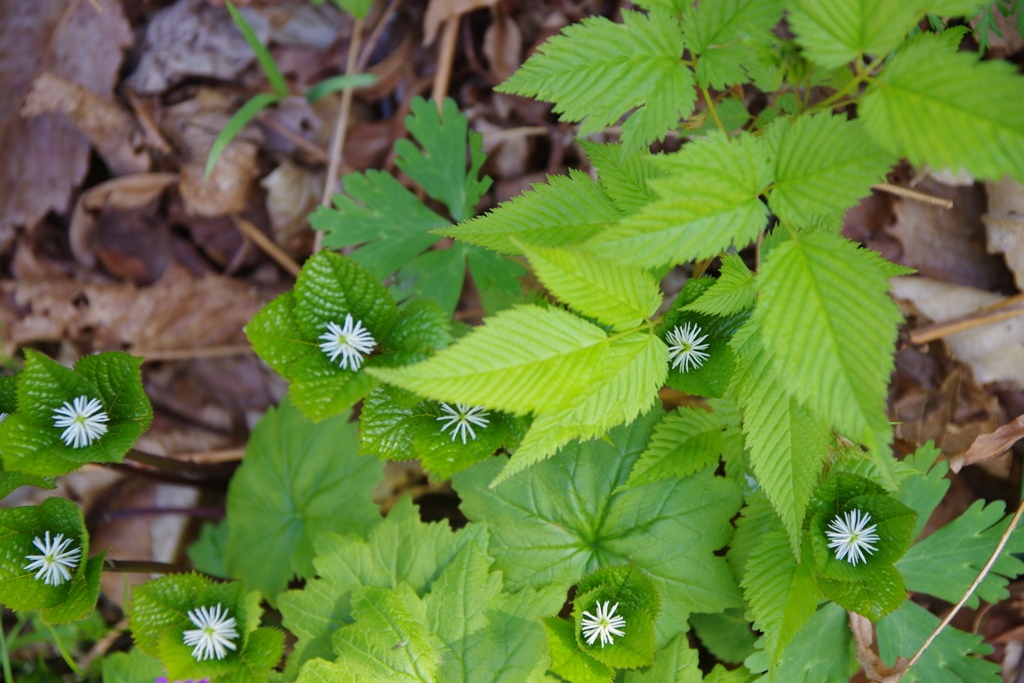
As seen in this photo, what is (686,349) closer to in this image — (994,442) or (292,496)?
(994,442)

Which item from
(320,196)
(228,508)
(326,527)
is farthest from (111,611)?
(320,196)

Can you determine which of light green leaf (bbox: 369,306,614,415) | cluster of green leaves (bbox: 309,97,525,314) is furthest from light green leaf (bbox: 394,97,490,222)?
light green leaf (bbox: 369,306,614,415)

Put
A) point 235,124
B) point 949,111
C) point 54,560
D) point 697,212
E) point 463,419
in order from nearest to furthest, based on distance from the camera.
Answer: point 949,111, point 697,212, point 463,419, point 54,560, point 235,124

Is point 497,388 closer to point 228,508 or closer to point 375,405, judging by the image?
point 375,405

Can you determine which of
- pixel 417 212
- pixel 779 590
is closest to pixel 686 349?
pixel 779 590

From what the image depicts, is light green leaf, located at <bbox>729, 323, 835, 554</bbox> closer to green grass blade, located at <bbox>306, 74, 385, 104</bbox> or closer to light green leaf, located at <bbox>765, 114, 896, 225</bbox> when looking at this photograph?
light green leaf, located at <bbox>765, 114, 896, 225</bbox>

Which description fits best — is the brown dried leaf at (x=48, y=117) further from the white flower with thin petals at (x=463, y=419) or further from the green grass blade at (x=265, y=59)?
the white flower with thin petals at (x=463, y=419)
